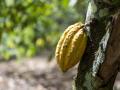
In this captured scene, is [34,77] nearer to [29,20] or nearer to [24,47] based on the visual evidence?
[24,47]

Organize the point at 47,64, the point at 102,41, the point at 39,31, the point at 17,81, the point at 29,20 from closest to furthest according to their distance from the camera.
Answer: the point at 102,41 → the point at 29,20 → the point at 17,81 → the point at 39,31 → the point at 47,64

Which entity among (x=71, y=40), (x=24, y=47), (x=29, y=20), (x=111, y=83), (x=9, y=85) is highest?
(x=24, y=47)

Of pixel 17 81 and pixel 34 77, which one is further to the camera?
pixel 34 77

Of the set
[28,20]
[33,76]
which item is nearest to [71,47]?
[28,20]

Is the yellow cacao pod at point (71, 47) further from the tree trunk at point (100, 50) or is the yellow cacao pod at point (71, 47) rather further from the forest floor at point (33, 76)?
the forest floor at point (33, 76)

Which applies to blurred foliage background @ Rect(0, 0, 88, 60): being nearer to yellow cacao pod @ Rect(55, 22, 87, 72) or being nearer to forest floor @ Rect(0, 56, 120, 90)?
forest floor @ Rect(0, 56, 120, 90)

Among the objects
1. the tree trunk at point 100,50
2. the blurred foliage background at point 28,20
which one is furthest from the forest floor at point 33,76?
the tree trunk at point 100,50

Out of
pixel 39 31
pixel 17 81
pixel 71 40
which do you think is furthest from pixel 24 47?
pixel 71 40

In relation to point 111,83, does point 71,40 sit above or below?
above
